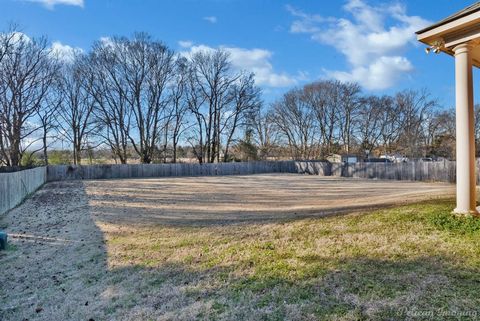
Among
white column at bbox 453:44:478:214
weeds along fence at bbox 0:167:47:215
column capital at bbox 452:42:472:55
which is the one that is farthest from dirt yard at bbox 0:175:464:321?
weeds along fence at bbox 0:167:47:215

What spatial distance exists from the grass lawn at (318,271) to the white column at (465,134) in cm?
36

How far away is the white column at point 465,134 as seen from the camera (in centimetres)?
482

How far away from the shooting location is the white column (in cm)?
482

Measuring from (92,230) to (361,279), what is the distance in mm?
5697

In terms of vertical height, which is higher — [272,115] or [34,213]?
[272,115]

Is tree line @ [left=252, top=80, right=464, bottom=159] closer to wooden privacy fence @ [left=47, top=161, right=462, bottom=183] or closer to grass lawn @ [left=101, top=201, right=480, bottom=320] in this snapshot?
wooden privacy fence @ [left=47, top=161, right=462, bottom=183]

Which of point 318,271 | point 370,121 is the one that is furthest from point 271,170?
point 318,271

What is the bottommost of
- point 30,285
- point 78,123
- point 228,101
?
point 30,285

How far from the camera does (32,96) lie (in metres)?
29.4

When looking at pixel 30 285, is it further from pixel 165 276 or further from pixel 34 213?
pixel 34 213

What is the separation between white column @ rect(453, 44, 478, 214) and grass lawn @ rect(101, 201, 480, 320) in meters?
0.36

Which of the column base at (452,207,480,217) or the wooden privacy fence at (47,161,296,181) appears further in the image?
the wooden privacy fence at (47,161,296,181)

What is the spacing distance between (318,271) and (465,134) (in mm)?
3250

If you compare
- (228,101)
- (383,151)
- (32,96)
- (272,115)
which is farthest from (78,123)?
(383,151)
